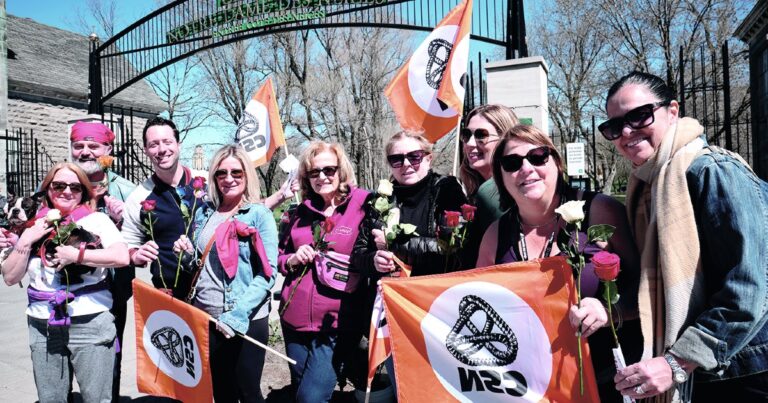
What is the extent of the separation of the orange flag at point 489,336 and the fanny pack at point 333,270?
1.81 ft

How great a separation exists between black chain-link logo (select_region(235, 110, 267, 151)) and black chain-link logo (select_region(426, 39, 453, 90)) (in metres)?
3.71

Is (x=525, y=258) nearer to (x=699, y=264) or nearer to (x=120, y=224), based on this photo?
(x=699, y=264)

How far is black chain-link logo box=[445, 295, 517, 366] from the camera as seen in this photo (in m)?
2.53

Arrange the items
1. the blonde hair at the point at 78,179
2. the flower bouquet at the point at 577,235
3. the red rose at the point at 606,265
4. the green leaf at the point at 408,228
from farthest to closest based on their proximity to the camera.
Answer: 1. the blonde hair at the point at 78,179
2. the green leaf at the point at 408,228
3. the flower bouquet at the point at 577,235
4. the red rose at the point at 606,265

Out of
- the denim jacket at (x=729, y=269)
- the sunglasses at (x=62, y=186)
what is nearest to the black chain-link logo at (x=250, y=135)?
the sunglasses at (x=62, y=186)

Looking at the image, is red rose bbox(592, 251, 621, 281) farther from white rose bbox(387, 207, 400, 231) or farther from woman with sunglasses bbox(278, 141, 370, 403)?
woman with sunglasses bbox(278, 141, 370, 403)

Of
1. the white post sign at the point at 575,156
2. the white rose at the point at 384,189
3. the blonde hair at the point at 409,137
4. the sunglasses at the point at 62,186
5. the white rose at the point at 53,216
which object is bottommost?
the white rose at the point at 53,216

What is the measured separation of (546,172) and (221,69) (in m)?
31.8

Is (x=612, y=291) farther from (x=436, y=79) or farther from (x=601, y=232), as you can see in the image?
(x=436, y=79)

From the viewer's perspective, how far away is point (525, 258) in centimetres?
258

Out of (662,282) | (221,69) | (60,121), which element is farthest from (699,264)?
(221,69)

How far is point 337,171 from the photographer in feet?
11.9

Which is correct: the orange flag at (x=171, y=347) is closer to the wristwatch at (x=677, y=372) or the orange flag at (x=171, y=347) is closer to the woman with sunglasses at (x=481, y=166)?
the woman with sunglasses at (x=481, y=166)

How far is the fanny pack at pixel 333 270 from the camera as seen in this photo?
11.2ft
